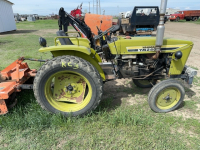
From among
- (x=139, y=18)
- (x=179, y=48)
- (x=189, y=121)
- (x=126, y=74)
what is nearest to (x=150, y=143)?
(x=189, y=121)

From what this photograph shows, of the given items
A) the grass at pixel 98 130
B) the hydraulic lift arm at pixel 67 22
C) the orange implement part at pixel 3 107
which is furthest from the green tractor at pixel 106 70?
the hydraulic lift arm at pixel 67 22

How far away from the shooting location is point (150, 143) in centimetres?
223

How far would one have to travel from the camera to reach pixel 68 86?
8.91ft

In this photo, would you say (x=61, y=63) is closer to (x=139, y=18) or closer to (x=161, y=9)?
(x=161, y=9)

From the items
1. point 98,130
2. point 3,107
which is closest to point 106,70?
point 98,130

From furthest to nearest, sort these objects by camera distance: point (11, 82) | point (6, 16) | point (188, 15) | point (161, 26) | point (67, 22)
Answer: point (188, 15) < point (6, 16) < point (67, 22) < point (11, 82) < point (161, 26)

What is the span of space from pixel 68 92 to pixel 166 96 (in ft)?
5.53

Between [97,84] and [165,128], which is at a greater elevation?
[97,84]

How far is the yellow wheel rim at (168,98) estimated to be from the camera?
2846 mm

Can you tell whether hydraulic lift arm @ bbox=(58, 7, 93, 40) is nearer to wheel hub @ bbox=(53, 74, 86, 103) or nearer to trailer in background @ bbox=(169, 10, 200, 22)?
wheel hub @ bbox=(53, 74, 86, 103)

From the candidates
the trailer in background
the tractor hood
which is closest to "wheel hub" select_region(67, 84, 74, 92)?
the tractor hood

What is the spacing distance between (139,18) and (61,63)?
9.37 metres

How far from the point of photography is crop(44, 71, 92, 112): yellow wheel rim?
2.69 meters

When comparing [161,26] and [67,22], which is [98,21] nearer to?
[67,22]
